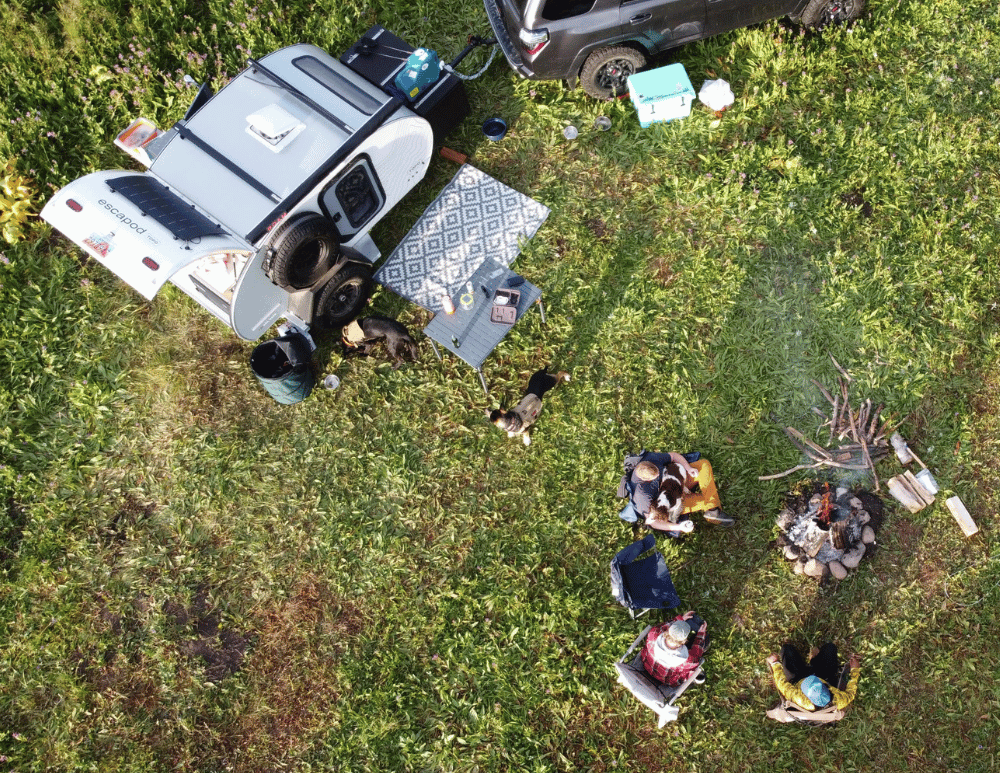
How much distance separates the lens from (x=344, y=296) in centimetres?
789

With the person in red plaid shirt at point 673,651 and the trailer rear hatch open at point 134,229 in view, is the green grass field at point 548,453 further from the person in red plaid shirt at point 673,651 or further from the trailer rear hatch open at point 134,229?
the trailer rear hatch open at point 134,229

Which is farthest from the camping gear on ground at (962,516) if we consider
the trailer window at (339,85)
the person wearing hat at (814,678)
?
the trailer window at (339,85)

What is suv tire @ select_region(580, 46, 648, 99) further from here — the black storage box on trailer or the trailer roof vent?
the trailer roof vent

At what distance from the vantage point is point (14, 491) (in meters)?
7.78

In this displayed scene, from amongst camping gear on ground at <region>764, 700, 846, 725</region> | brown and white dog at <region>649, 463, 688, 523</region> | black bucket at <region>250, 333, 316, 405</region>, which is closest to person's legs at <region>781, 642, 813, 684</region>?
camping gear on ground at <region>764, 700, 846, 725</region>

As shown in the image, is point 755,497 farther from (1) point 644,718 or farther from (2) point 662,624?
(1) point 644,718

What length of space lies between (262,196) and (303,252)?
657 mm

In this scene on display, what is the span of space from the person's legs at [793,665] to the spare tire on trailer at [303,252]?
18.7ft

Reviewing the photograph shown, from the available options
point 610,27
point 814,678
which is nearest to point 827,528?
point 814,678

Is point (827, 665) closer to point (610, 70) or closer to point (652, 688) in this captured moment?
point (652, 688)

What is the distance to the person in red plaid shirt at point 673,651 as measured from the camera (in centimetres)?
601

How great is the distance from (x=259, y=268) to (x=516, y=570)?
151 inches

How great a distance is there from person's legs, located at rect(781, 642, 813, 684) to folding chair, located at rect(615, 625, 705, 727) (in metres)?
0.70

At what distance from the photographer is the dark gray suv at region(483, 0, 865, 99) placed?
7.95 meters
